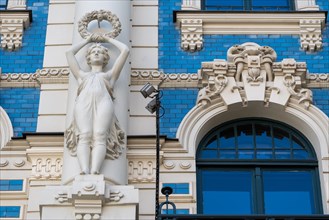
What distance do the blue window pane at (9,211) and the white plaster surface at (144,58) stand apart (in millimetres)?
3112

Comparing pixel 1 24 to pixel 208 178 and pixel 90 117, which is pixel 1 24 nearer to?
pixel 90 117

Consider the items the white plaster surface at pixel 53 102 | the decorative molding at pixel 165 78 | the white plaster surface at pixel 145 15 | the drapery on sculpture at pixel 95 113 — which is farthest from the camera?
the white plaster surface at pixel 145 15

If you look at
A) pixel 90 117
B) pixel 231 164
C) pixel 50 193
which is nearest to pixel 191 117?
pixel 231 164

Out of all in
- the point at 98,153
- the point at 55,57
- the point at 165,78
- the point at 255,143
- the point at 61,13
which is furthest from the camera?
the point at 61,13

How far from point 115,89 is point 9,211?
2373 mm

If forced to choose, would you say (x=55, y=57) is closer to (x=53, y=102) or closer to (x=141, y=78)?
(x=53, y=102)

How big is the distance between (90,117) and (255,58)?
322cm

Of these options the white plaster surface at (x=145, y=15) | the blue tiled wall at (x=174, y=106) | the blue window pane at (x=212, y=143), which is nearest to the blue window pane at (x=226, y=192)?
the blue window pane at (x=212, y=143)

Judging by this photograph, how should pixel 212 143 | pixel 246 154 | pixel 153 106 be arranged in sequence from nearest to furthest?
pixel 153 106 → pixel 246 154 → pixel 212 143

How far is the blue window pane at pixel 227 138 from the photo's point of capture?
14.9 meters

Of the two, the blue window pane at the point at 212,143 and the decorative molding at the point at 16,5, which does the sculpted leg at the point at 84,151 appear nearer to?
the blue window pane at the point at 212,143

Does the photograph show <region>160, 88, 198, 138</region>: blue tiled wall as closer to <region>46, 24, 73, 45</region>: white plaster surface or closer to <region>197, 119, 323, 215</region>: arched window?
<region>197, 119, 323, 215</region>: arched window

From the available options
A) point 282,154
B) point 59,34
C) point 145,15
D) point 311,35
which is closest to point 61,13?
point 59,34

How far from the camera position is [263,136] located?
1504cm
